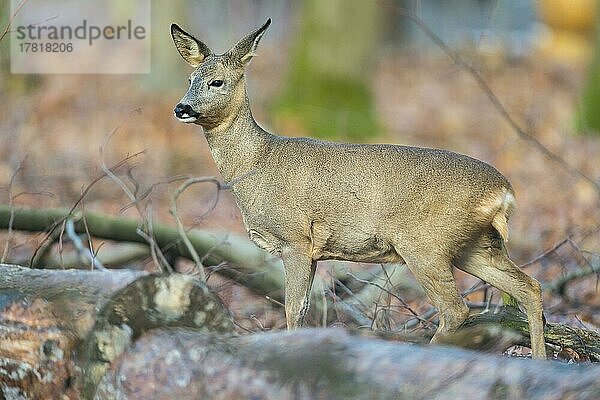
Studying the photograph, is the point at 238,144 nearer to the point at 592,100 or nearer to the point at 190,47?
the point at 190,47

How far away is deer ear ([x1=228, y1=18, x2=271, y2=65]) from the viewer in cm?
493

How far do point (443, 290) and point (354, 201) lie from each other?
1.91 ft

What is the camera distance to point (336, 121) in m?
13.6

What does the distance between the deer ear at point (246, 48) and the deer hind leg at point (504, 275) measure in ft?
4.68

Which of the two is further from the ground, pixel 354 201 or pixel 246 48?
pixel 246 48

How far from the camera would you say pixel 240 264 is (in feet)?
21.4

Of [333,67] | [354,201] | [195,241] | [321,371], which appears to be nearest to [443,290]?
[354,201]

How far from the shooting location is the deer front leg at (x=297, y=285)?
4.82 m

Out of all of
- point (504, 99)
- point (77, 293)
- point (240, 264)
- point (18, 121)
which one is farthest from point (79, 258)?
point (504, 99)

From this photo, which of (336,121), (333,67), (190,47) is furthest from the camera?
(333,67)

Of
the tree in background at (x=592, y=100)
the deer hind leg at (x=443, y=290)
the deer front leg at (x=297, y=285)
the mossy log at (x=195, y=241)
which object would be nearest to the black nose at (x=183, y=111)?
the deer front leg at (x=297, y=285)

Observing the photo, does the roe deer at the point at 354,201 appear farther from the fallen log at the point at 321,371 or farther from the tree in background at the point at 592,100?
the tree in background at the point at 592,100

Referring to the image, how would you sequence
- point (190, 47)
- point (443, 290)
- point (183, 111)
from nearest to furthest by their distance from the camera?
point (443, 290) → point (183, 111) → point (190, 47)

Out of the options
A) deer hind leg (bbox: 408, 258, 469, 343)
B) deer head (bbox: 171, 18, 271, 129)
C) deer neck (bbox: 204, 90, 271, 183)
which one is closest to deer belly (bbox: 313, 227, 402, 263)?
deer hind leg (bbox: 408, 258, 469, 343)
